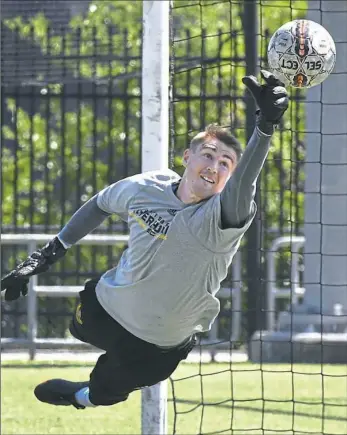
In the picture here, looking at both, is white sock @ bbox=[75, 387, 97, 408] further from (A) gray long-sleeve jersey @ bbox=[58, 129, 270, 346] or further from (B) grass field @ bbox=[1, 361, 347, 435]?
(B) grass field @ bbox=[1, 361, 347, 435]

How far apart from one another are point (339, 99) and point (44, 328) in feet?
19.4

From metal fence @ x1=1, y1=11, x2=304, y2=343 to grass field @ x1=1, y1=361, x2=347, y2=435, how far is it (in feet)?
7.71

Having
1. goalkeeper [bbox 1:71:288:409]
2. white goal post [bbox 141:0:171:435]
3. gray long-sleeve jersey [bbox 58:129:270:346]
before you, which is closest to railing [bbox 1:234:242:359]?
white goal post [bbox 141:0:171:435]

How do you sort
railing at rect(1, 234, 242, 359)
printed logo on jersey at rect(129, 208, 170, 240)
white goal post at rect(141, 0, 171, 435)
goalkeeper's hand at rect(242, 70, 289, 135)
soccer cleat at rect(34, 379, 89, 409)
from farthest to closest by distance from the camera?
railing at rect(1, 234, 242, 359) → white goal post at rect(141, 0, 171, 435) → soccer cleat at rect(34, 379, 89, 409) → printed logo on jersey at rect(129, 208, 170, 240) → goalkeeper's hand at rect(242, 70, 289, 135)

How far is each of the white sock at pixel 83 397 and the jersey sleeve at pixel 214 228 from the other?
1465 millimetres

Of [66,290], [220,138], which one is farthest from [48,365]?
[220,138]

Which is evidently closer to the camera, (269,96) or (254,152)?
(269,96)

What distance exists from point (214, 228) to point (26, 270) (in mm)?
1304

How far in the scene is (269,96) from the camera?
15.8 feet

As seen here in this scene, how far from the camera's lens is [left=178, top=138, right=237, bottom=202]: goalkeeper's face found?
5590 mm

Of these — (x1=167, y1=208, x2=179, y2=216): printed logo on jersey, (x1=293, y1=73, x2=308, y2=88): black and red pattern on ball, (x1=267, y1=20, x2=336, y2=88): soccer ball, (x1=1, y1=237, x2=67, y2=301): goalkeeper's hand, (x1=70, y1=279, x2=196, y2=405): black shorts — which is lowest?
(x1=70, y1=279, x2=196, y2=405): black shorts

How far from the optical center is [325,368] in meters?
10.3

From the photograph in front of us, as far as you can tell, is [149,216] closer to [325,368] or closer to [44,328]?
[325,368]

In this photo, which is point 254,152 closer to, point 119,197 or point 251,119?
point 119,197
